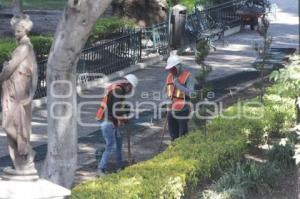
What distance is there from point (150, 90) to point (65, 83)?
9539mm

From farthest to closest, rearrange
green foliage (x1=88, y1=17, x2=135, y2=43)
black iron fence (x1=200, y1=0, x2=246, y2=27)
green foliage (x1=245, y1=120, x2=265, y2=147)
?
black iron fence (x1=200, y1=0, x2=246, y2=27)
green foliage (x1=88, y1=17, x2=135, y2=43)
green foliage (x1=245, y1=120, x2=265, y2=147)

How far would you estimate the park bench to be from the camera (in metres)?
26.3

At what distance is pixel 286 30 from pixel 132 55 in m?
11.4

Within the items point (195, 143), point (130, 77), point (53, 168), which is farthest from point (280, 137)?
point (53, 168)

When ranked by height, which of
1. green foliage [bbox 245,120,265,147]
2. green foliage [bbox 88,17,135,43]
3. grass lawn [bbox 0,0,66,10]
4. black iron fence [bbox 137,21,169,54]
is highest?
grass lawn [bbox 0,0,66,10]

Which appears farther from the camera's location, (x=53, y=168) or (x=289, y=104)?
(x=289, y=104)

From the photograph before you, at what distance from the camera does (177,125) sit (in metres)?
13.5

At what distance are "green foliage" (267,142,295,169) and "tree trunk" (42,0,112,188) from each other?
3100 mm

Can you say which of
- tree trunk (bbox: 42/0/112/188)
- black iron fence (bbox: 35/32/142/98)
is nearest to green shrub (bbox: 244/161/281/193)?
tree trunk (bbox: 42/0/112/188)

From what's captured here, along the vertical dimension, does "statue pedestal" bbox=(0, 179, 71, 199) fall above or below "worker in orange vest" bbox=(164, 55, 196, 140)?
below

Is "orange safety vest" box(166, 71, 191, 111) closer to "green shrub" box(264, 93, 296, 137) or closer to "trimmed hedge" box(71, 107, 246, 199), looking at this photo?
"trimmed hedge" box(71, 107, 246, 199)

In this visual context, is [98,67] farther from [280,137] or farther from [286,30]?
[286,30]

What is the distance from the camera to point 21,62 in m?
8.05

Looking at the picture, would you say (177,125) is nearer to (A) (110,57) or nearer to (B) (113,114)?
(B) (113,114)
